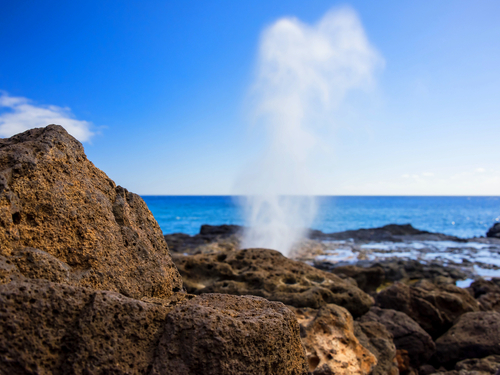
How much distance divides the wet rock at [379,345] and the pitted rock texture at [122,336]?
262cm

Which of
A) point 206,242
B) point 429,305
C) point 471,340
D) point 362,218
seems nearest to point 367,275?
point 429,305

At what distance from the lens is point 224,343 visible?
1.59 metres

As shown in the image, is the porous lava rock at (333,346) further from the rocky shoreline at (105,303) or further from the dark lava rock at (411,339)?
the dark lava rock at (411,339)

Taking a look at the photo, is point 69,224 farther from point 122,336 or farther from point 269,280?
point 269,280

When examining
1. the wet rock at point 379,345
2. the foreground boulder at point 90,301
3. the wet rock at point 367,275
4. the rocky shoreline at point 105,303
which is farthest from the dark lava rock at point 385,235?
the foreground boulder at point 90,301

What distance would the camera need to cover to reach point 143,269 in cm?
228

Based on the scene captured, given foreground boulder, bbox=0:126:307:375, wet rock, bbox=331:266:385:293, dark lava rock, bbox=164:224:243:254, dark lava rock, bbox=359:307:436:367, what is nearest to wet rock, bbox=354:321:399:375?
dark lava rock, bbox=359:307:436:367

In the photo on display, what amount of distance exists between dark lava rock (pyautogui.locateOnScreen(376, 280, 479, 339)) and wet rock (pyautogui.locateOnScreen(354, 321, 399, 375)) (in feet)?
6.44

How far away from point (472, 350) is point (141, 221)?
16.1 feet

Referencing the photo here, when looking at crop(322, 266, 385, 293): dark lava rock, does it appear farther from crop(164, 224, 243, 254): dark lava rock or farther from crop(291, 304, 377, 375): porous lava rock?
crop(164, 224, 243, 254): dark lava rock

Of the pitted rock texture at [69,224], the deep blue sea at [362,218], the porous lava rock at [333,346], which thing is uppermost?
the pitted rock texture at [69,224]

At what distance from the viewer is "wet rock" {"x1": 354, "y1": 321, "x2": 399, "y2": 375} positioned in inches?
153

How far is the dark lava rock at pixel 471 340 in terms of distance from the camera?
4.74 metres

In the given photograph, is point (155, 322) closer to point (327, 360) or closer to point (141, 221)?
point (141, 221)
